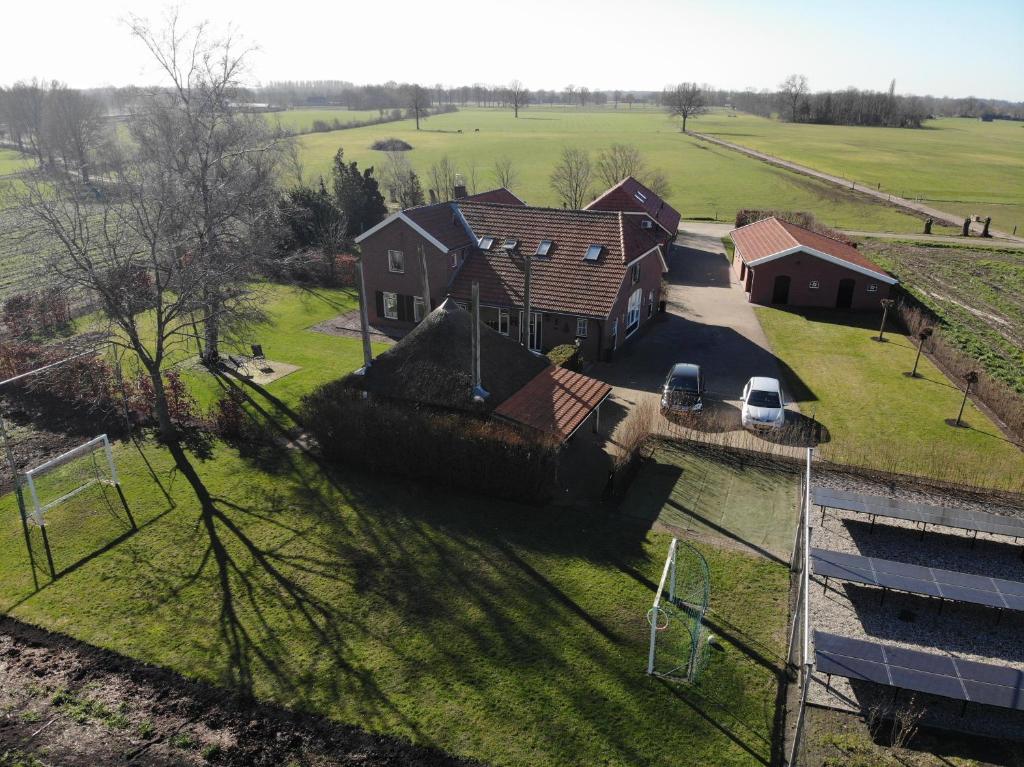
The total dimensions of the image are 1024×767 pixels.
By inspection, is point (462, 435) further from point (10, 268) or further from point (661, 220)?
point (10, 268)

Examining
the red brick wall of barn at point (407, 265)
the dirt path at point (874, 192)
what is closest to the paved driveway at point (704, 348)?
the red brick wall of barn at point (407, 265)

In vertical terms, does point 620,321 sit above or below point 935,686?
above

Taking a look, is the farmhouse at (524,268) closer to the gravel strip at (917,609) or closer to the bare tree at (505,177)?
the gravel strip at (917,609)

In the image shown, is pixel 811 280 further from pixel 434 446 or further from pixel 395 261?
pixel 434 446

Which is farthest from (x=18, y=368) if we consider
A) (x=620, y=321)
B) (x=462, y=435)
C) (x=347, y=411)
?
(x=620, y=321)

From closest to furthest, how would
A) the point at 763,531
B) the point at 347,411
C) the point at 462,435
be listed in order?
the point at 763,531 < the point at 462,435 < the point at 347,411

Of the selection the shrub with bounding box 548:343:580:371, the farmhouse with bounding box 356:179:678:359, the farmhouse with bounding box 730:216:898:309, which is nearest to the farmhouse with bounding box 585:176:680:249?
the farmhouse with bounding box 730:216:898:309

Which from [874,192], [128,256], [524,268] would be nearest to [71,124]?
[128,256]
